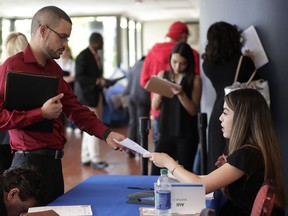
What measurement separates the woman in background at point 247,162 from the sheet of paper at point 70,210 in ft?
1.60

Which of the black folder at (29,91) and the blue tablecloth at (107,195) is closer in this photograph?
the blue tablecloth at (107,195)

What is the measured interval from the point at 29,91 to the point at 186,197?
1024 millimetres

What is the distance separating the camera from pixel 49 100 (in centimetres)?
272

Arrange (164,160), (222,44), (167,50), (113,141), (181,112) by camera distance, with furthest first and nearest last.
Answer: (167,50) < (181,112) < (222,44) < (113,141) < (164,160)

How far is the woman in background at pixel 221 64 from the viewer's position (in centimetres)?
396

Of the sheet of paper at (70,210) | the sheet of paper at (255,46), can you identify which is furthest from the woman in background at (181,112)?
the sheet of paper at (70,210)

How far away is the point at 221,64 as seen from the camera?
4.02 meters

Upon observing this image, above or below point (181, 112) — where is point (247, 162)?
below

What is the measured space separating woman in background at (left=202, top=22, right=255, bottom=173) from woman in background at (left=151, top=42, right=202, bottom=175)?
9.8 inches

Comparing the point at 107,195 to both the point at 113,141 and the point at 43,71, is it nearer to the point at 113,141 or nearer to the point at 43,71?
the point at 113,141

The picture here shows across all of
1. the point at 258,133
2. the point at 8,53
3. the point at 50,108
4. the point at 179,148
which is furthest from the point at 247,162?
the point at 8,53

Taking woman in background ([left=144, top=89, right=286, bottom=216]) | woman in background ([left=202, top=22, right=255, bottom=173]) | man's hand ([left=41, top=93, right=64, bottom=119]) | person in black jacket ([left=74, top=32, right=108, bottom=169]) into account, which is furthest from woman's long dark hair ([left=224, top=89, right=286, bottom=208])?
person in black jacket ([left=74, top=32, right=108, bottom=169])

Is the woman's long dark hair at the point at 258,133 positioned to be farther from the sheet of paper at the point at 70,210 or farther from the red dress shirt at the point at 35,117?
the red dress shirt at the point at 35,117

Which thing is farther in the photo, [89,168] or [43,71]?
[89,168]
